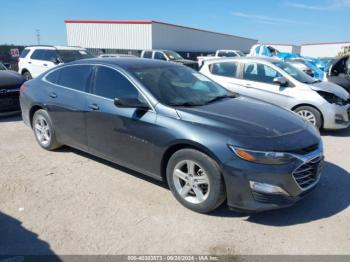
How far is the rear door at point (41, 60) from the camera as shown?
12961 millimetres

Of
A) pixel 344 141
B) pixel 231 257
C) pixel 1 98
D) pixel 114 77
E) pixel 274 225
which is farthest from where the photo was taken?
pixel 1 98

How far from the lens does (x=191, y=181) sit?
3.57 m

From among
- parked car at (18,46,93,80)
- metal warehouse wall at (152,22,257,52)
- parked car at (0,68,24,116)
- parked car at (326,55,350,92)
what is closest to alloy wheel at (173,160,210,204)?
parked car at (0,68,24,116)

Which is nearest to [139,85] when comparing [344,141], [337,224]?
[337,224]

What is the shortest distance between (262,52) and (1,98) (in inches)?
631

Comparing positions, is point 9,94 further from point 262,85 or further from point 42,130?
point 262,85

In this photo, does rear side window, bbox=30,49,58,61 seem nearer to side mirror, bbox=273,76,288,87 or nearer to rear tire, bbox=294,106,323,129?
side mirror, bbox=273,76,288,87

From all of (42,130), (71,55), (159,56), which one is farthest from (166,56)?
(42,130)

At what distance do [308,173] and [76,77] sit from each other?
3509mm

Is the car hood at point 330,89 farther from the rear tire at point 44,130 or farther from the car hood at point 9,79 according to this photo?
the car hood at point 9,79

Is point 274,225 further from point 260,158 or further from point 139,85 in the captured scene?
point 139,85

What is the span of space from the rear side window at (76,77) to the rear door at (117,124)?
0.71 feet

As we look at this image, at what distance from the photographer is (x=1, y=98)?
24.6 ft

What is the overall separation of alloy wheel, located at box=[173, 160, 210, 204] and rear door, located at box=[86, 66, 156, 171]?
0.44m
